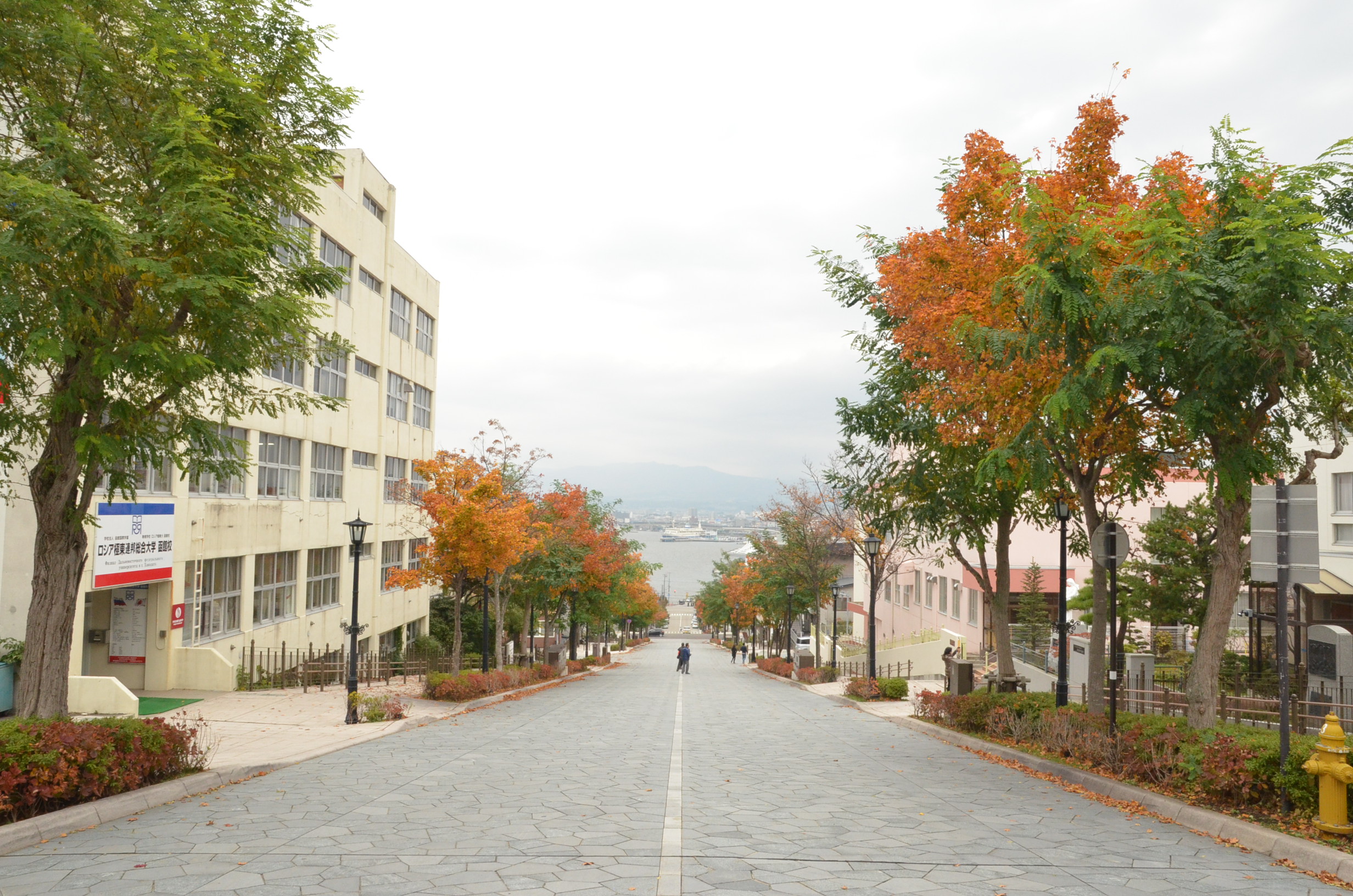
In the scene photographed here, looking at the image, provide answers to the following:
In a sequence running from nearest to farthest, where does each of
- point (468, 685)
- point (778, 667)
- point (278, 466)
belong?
point (468, 685), point (278, 466), point (778, 667)

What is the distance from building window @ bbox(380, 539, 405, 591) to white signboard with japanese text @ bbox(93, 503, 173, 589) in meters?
14.5

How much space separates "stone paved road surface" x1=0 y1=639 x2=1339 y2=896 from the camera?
675 centimetres

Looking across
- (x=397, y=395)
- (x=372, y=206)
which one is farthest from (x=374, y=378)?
(x=372, y=206)

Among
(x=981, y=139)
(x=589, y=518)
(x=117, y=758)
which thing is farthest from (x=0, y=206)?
(x=589, y=518)

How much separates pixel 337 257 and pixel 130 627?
588 inches

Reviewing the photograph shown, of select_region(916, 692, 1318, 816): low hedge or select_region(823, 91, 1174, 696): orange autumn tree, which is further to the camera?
select_region(823, 91, 1174, 696): orange autumn tree

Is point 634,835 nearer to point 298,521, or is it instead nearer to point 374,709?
point 374,709

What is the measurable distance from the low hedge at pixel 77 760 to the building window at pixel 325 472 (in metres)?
21.4

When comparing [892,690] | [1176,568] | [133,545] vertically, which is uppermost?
[133,545]

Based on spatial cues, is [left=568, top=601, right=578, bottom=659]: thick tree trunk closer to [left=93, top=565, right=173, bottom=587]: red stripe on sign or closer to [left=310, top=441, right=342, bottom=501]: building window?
[left=310, top=441, right=342, bottom=501]: building window

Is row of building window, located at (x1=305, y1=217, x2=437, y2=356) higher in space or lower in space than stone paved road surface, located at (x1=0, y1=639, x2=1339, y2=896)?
higher

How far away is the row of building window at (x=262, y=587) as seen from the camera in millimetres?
23719

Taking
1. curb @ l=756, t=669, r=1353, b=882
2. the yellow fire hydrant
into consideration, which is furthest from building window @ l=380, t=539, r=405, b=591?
the yellow fire hydrant

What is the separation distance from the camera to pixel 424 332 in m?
43.7
